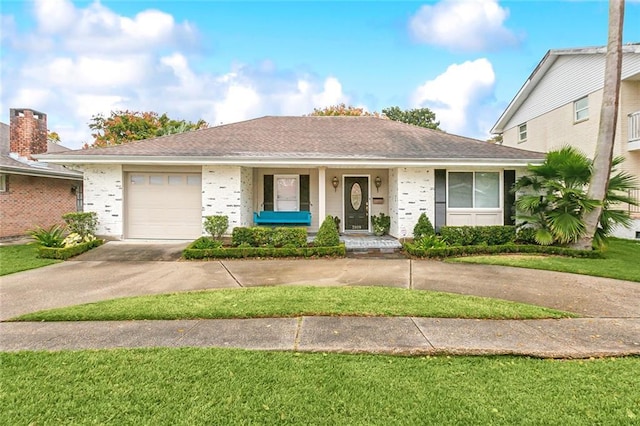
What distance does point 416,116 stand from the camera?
128 feet

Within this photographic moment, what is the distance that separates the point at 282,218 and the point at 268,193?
4.88 feet

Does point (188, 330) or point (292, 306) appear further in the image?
point (292, 306)

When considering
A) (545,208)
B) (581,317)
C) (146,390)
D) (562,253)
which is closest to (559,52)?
(545,208)

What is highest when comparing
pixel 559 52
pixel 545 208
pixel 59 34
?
pixel 559 52

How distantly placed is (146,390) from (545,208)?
436 inches

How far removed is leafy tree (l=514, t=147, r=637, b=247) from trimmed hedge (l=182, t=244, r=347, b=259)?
586 centimetres

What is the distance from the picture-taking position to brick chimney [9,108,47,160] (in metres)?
14.3

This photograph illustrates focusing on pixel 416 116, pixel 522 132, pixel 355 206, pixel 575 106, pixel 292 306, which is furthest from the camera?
pixel 416 116

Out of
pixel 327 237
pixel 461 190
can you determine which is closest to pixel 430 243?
pixel 327 237

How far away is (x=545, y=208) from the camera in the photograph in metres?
10.2

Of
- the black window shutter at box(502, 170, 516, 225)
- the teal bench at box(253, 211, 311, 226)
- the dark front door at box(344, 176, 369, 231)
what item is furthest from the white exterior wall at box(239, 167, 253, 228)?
the black window shutter at box(502, 170, 516, 225)

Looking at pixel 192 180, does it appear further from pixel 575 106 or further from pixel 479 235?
pixel 575 106

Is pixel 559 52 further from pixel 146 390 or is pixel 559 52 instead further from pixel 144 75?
pixel 144 75

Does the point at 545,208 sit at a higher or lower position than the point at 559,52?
lower
